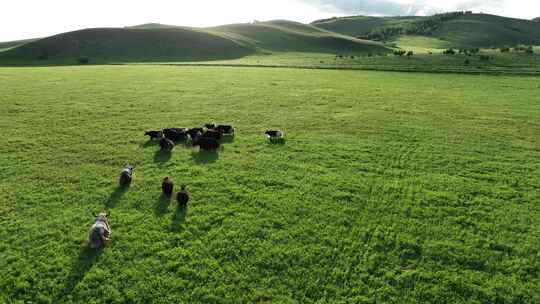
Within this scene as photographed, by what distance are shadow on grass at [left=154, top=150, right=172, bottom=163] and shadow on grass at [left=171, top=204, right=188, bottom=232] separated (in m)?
4.31

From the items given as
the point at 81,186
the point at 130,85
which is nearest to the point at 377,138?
the point at 81,186

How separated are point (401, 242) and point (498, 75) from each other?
4997 centimetres

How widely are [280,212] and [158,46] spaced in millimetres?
105002

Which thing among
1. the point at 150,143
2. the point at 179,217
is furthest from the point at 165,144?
the point at 179,217

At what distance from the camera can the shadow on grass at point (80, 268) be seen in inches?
314

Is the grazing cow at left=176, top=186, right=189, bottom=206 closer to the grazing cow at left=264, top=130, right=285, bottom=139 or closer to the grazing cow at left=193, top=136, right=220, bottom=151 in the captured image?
the grazing cow at left=193, top=136, right=220, bottom=151

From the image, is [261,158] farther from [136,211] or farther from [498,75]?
[498,75]

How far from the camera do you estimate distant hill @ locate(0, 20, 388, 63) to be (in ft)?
304

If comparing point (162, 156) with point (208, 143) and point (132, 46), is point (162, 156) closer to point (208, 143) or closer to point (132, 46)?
point (208, 143)

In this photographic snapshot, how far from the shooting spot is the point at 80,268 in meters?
8.62

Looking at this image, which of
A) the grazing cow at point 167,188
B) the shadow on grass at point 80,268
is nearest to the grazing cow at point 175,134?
the grazing cow at point 167,188

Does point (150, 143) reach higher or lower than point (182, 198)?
higher

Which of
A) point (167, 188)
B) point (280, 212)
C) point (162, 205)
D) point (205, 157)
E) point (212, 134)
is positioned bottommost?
point (280, 212)

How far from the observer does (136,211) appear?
11039 mm
